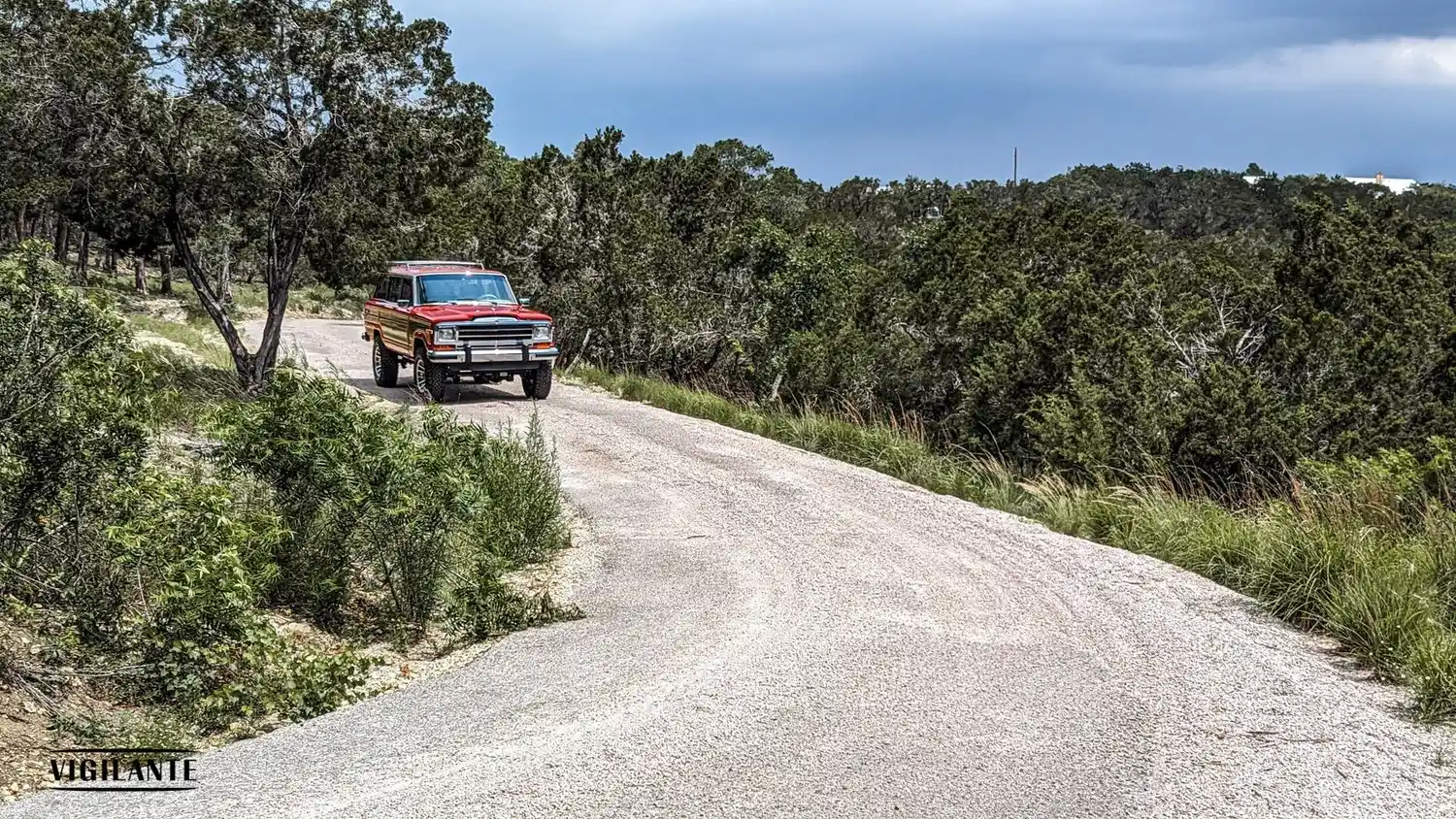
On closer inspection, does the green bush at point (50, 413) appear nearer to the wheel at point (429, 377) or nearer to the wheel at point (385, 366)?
the wheel at point (429, 377)

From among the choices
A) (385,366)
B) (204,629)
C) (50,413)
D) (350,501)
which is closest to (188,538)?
(204,629)

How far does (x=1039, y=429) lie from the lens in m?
12.6

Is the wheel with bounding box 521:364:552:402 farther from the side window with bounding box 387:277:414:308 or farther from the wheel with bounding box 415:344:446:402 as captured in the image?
the side window with bounding box 387:277:414:308

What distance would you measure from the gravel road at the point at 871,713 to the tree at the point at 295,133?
8861mm

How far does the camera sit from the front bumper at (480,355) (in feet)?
56.7

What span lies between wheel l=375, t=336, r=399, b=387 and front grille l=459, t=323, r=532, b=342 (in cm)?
259

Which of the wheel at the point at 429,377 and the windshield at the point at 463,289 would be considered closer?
the wheel at the point at 429,377

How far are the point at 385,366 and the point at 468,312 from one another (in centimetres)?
307

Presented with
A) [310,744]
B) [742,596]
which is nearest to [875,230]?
[742,596]

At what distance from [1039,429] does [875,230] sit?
34.9 metres

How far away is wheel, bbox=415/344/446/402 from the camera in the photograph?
1733 centimetres

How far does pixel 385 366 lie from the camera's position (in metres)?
19.9

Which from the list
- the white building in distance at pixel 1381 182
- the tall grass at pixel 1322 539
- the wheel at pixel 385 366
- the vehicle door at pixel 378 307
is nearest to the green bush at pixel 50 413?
the tall grass at pixel 1322 539

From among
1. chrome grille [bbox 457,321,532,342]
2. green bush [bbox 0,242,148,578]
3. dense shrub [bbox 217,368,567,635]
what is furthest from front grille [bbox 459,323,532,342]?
green bush [bbox 0,242,148,578]
